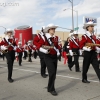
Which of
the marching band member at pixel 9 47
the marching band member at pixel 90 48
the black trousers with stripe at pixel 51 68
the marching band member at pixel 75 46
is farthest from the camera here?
the marching band member at pixel 75 46

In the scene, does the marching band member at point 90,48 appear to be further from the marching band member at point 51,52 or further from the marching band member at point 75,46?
the marching band member at point 75,46

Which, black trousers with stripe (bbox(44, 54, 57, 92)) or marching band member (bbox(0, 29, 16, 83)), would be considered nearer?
black trousers with stripe (bbox(44, 54, 57, 92))

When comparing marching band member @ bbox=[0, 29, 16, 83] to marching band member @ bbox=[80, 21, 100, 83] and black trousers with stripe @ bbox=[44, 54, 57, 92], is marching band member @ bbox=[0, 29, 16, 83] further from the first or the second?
marching band member @ bbox=[80, 21, 100, 83]

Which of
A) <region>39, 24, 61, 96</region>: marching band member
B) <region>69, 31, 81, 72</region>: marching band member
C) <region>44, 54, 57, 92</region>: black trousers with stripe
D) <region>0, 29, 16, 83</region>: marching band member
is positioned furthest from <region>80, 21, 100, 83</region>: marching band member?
<region>69, 31, 81, 72</region>: marching band member

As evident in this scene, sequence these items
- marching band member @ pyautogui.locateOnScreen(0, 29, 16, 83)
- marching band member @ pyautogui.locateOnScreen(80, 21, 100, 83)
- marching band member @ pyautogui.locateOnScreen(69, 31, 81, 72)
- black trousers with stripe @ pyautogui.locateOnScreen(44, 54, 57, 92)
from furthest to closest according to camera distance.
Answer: marching band member @ pyautogui.locateOnScreen(69, 31, 81, 72) → marching band member @ pyautogui.locateOnScreen(0, 29, 16, 83) → marching band member @ pyautogui.locateOnScreen(80, 21, 100, 83) → black trousers with stripe @ pyautogui.locateOnScreen(44, 54, 57, 92)

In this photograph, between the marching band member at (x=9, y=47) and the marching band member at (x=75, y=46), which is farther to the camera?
the marching band member at (x=75, y=46)

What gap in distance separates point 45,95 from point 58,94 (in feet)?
1.20

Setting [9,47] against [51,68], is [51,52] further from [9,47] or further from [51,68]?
[9,47]

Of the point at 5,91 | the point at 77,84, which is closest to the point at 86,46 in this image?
the point at 77,84

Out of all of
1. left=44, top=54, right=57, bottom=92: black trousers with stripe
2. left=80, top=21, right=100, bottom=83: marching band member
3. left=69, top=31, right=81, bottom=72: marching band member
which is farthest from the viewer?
left=69, top=31, right=81, bottom=72: marching band member

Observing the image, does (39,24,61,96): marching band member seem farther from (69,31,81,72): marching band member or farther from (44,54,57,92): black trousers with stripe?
(69,31,81,72): marching band member

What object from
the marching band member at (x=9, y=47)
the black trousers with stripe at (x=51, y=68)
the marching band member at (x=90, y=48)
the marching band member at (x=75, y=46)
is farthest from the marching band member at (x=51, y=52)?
the marching band member at (x=75, y=46)

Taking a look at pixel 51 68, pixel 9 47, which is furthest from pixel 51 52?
pixel 9 47

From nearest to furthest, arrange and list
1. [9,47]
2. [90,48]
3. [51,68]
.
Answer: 1. [51,68]
2. [90,48]
3. [9,47]
